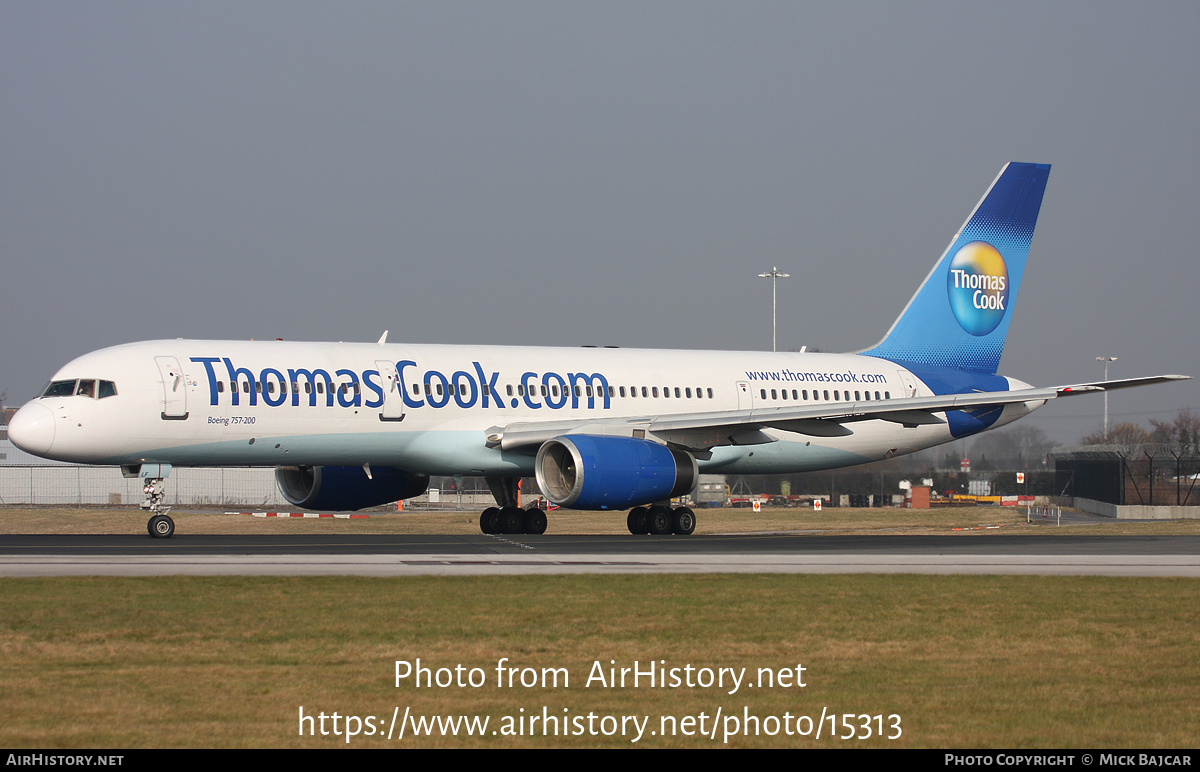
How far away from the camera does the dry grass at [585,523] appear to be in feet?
118

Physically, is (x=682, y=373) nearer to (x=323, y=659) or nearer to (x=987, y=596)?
(x=987, y=596)

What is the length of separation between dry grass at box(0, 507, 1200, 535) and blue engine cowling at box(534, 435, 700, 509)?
8.07 metres

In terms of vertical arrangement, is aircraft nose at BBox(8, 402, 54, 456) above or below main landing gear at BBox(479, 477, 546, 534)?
above

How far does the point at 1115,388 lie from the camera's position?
28.7 meters

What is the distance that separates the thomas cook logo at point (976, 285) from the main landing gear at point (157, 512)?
22.3 meters

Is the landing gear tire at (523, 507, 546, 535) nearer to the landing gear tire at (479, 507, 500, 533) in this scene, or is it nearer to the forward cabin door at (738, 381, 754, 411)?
the landing gear tire at (479, 507, 500, 533)

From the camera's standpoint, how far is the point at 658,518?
29.8 meters

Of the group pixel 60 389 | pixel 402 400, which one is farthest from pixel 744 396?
pixel 60 389

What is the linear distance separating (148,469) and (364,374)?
4.77 metres

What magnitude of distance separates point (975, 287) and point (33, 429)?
2511 centimetres

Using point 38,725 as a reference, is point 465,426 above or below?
above

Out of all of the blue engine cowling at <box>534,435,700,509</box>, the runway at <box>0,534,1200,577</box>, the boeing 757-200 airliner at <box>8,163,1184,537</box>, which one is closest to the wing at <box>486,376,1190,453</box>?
the boeing 757-200 airliner at <box>8,163,1184,537</box>

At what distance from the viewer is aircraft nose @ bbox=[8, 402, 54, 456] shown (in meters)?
Answer: 24.0

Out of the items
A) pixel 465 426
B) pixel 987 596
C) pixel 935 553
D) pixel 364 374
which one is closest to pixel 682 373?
pixel 465 426
